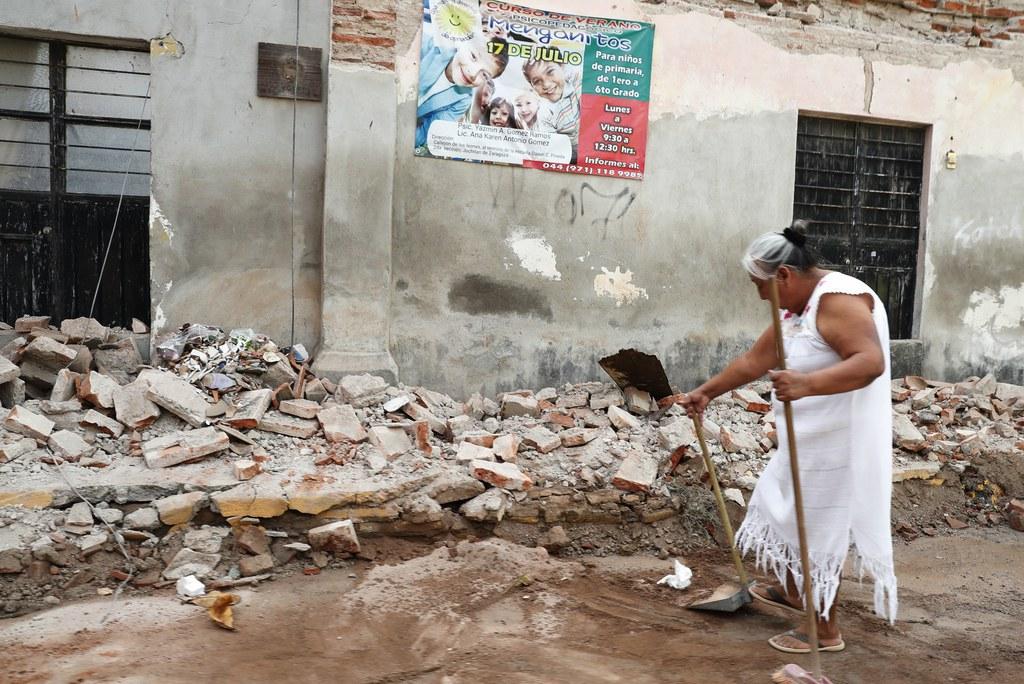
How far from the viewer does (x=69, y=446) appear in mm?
4758

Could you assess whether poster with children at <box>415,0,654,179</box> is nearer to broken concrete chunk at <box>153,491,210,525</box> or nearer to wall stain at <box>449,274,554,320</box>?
wall stain at <box>449,274,554,320</box>

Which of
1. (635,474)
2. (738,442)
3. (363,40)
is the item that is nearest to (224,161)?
(363,40)

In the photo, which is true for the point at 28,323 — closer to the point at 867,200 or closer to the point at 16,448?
the point at 16,448

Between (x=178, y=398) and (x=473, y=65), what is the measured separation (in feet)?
11.0

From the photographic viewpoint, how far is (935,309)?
821cm

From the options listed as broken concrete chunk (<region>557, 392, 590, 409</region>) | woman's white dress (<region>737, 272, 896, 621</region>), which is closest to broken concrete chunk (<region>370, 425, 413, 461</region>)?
broken concrete chunk (<region>557, 392, 590, 409</region>)

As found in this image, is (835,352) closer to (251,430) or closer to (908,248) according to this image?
(251,430)

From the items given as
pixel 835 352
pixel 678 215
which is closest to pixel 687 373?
pixel 678 215

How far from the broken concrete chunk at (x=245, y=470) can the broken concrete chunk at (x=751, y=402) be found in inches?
148

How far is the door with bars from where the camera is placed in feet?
20.5

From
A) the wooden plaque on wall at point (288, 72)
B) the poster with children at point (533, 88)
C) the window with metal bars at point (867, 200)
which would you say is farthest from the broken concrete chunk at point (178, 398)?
the window with metal bars at point (867, 200)

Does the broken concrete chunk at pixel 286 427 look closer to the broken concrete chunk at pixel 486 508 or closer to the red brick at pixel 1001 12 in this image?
the broken concrete chunk at pixel 486 508

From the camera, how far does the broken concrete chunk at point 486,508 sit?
4.84 meters

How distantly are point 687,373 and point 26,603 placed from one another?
5.21 metres
